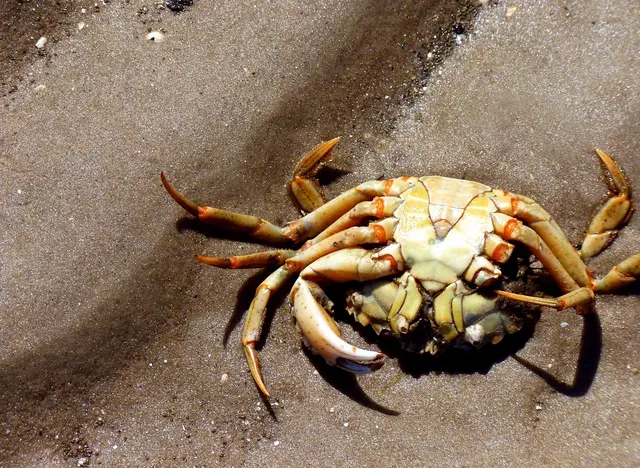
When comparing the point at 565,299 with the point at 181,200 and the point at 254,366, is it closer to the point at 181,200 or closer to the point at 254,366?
the point at 254,366

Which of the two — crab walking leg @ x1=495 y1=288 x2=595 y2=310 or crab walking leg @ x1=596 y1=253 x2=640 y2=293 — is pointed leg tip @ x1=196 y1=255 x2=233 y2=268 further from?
crab walking leg @ x1=596 y1=253 x2=640 y2=293

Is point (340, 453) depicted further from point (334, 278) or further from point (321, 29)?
point (321, 29)

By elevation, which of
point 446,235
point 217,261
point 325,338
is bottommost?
point 325,338

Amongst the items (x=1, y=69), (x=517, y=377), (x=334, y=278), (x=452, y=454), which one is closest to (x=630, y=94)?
(x=517, y=377)

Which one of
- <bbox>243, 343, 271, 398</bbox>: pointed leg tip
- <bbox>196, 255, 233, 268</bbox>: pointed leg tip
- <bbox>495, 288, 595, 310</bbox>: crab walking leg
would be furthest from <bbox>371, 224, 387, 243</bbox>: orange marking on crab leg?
<bbox>243, 343, 271, 398</bbox>: pointed leg tip

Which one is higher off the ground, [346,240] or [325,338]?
[346,240]

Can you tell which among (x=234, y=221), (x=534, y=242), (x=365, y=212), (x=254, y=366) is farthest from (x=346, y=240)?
(x=534, y=242)
